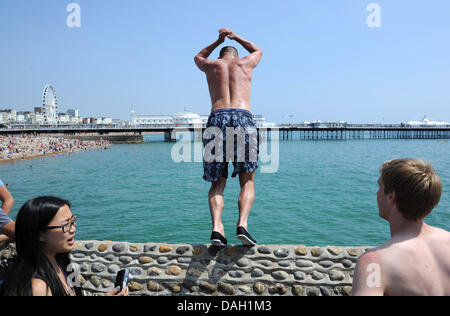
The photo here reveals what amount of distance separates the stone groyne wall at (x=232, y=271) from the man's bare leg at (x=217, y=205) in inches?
19.6

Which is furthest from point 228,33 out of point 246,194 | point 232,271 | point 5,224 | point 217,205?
point 5,224

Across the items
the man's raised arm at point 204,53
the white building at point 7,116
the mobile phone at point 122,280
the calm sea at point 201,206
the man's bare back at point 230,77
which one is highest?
the white building at point 7,116

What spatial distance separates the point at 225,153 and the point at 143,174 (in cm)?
3030

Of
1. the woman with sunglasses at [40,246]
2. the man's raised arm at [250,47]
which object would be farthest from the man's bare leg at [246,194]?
the woman with sunglasses at [40,246]

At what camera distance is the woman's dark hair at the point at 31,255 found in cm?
190

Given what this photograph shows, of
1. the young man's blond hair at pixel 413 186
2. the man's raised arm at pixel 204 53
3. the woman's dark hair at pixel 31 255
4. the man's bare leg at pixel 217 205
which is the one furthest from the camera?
the man's raised arm at pixel 204 53

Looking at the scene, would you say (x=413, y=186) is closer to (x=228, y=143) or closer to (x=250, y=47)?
(x=228, y=143)

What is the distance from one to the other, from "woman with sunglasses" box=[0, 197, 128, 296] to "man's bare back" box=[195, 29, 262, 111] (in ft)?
7.86

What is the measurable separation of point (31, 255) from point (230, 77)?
291 cm

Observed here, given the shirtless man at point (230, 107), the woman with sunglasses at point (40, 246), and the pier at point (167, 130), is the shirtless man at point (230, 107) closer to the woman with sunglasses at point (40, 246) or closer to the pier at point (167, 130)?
the woman with sunglasses at point (40, 246)

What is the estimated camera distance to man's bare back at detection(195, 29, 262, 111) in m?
3.99

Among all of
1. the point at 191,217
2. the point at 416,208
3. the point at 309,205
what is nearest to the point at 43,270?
the point at 416,208

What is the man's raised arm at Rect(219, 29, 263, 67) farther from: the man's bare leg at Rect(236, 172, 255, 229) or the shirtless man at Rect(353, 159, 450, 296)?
the shirtless man at Rect(353, 159, 450, 296)
